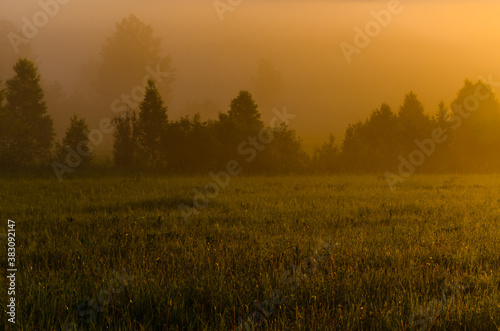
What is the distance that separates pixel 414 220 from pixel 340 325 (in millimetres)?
8156

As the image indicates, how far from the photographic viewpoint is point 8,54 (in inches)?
3479

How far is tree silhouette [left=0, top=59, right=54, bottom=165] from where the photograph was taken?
39438mm

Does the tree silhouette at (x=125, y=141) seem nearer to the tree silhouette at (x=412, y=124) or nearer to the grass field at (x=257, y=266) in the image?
the grass field at (x=257, y=266)

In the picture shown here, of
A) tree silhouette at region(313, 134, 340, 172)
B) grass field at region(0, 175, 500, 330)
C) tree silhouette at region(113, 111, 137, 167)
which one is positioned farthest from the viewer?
tree silhouette at region(113, 111, 137, 167)

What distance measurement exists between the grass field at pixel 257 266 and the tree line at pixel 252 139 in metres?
17.0

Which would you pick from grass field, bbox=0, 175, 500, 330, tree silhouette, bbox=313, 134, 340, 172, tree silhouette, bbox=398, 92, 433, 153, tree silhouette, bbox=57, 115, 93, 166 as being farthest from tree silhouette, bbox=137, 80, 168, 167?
tree silhouette, bbox=398, 92, 433, 153

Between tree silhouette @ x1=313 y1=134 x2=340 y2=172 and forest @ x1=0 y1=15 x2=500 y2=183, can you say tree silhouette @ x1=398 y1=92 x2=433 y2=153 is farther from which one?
tree silhouette @ x1=313 y1=134 x2=340 y2=172

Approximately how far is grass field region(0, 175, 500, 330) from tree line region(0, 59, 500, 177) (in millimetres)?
17027

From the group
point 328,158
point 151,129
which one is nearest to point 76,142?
point 151,129

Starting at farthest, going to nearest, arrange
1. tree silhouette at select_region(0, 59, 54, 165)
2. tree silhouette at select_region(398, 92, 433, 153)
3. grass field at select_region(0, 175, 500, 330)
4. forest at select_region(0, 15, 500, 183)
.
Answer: tree silhouette at select_region(0, 59, 54, 165)
tree silhouette at select_region(398, 92, 433, 153)
forest at select_region(0, 15, 500, 183)
grass field at select_region(0, 175, 500, 330)

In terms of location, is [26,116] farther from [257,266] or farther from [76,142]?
[257,266]

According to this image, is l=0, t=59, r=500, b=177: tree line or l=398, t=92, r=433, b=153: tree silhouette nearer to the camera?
l=0, t=59, r=500, b=177: tree line

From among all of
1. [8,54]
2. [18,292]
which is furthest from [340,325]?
[8,54]

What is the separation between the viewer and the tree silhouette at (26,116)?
39438mm
